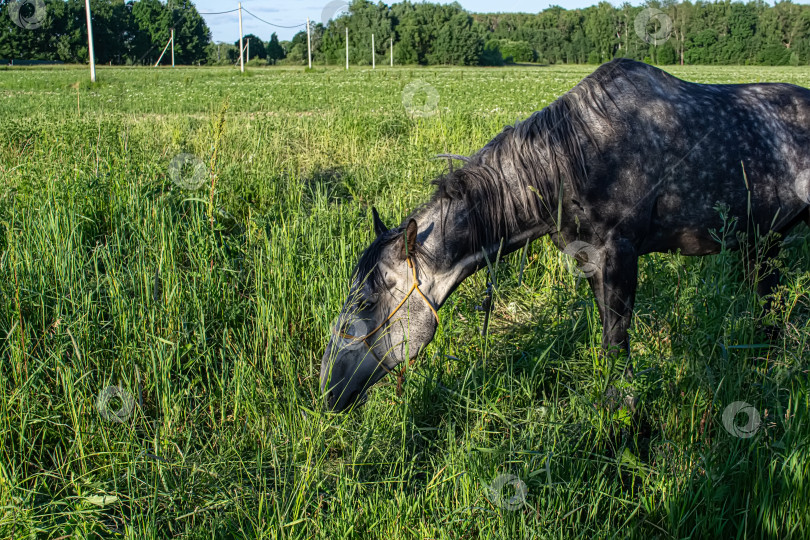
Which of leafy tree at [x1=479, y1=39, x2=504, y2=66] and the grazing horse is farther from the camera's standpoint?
leafy tree at [x1=479, y1=39, x2=504, y2=66]

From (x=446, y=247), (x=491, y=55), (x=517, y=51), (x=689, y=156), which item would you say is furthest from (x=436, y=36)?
(x=446, y=247)

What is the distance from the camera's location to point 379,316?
283cm

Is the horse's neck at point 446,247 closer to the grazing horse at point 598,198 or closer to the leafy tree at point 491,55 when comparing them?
the grazing horse at point 598,198

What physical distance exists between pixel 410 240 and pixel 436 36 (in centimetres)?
7532

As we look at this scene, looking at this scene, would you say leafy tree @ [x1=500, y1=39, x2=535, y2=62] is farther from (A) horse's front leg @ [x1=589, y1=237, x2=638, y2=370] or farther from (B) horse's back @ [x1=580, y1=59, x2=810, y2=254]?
(A) horse's front leg @ [x1=589, y1=237, x2=638, y2=370]

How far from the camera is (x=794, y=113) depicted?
3.46m

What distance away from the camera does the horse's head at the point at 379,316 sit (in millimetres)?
2803

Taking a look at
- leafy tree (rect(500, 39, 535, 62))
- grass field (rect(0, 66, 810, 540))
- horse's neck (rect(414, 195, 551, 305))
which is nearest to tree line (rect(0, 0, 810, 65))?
leafy tree (rect(500, 39, 535, 62))

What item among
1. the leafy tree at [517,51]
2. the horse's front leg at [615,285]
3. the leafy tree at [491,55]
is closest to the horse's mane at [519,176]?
the horse's front leg at [615,285]

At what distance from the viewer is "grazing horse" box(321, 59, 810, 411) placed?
283cm

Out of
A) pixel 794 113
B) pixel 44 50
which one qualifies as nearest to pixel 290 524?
pixel 794 113

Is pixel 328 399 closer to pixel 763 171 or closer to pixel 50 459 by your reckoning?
pixel 50 459

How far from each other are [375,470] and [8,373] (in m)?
1.98

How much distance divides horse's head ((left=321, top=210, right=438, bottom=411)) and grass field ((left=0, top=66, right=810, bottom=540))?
0.72ft
